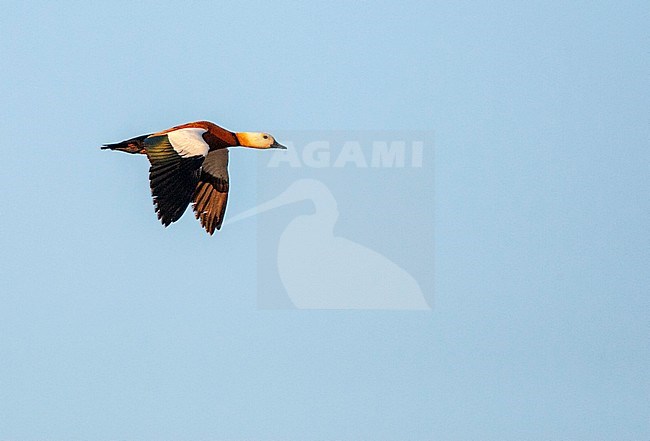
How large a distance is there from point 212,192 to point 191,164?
9.02 feet

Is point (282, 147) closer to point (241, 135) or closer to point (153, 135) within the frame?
point (241, 135)

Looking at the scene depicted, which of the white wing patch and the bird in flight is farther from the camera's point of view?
the white wing patch

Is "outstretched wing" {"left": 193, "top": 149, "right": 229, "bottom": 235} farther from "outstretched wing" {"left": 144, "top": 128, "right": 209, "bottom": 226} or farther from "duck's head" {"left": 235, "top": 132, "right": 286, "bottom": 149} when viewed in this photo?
"outstretched wing" {"left": 144, "top": 128, "right": 209, "bottom": 226}

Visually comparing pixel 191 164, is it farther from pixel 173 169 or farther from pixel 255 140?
pixel 255 140

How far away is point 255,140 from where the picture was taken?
23766 mm

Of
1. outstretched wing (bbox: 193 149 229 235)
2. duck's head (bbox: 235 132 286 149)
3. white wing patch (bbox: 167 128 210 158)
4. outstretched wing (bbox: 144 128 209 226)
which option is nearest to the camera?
outstretched wing (bbox: 144 128 209 226)

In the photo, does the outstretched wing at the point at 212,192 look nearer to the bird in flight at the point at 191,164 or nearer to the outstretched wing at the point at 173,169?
the bird in flight at the point at 191,164

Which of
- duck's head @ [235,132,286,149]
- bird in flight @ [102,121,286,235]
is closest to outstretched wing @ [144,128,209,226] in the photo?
bird in flight @ [102,121,286,235]

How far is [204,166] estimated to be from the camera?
957 inches

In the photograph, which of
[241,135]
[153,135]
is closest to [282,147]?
[241,135]

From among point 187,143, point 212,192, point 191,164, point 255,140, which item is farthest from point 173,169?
point 212,192

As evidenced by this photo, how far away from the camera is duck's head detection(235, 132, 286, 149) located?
23734mm

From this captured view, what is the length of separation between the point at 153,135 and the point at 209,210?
2.44 m

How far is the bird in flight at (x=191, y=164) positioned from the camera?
70.1 feet
